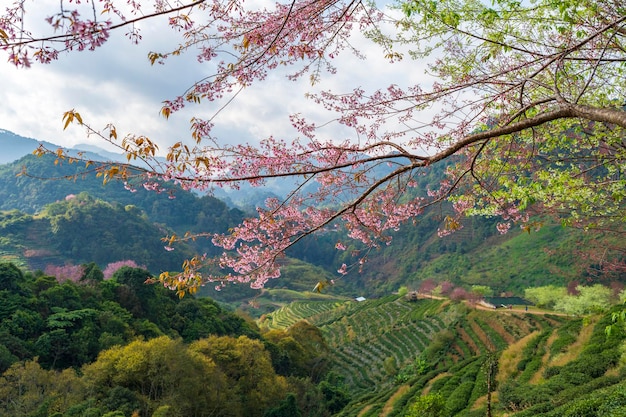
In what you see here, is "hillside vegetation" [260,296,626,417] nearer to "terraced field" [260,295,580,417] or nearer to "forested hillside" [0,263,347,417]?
"terraced field" [260,295,580,417]

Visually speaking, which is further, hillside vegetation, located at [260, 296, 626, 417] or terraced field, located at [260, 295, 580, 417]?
terraced field, located at [260, 295, 580, 417]

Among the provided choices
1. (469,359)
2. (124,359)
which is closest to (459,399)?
(469,359)

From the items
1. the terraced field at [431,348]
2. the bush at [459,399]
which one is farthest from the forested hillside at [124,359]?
the bush at [459,399]

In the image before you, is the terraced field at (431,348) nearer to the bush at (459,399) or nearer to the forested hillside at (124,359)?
the bush at (459,399)

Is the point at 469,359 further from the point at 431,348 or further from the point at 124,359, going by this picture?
the point at 124,359

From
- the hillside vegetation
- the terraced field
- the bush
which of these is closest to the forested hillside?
the terraced field

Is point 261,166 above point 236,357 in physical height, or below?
above

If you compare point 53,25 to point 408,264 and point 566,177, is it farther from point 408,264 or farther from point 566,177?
point 408,264

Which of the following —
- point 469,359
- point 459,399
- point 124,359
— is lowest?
point 459,399

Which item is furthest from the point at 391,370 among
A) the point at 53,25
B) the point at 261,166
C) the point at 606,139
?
the point at 53,25

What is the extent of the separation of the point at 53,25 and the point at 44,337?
20.5 metres

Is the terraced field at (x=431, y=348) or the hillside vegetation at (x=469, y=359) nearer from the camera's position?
the hillside vegetation at (x=469, y=359)

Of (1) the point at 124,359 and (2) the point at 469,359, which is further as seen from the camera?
(2) the point at 469,359

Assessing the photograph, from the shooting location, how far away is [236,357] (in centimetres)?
2014
